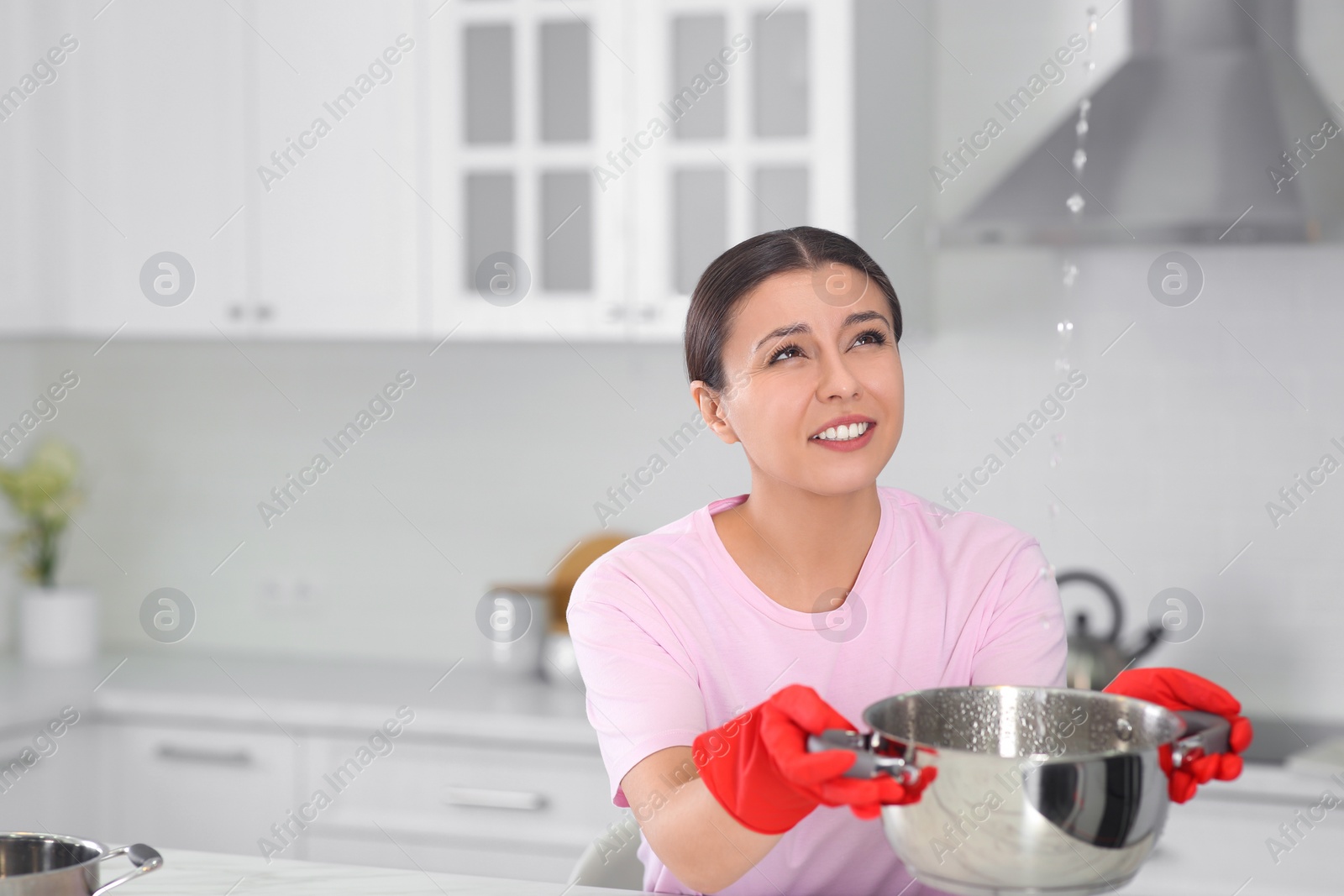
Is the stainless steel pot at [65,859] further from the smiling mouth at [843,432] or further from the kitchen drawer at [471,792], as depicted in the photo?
the kitchen drawer at [471,792]

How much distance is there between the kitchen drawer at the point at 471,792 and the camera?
8.21ft

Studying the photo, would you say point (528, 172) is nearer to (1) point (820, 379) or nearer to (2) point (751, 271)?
(2) point (751, 271)

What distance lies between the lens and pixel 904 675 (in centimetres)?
142

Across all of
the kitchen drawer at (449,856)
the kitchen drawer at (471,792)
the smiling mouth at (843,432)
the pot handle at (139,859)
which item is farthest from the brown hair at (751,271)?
the kitchen drawer at (449,856)

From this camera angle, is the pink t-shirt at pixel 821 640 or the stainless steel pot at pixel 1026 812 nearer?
the stainless steel pot at pixel 1026 812

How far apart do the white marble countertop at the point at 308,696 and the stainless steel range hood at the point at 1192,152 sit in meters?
1.16

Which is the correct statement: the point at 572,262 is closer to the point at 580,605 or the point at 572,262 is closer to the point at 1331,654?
the point at 580,605

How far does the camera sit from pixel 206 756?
106 inches

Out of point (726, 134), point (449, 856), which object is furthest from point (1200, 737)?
point (449, 856)

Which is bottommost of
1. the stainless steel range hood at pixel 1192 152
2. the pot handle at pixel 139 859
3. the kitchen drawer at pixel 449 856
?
the kitchen drawer at pixel 449 856

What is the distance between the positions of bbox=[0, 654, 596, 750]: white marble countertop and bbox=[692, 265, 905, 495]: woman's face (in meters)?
1.23

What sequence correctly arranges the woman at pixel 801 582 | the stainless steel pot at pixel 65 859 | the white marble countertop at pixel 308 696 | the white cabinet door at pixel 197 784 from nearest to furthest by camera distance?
the stainless steel pot at pixel 65 859, the woman at pixel 801 582, the white marble countertop at pixel 308 696, the white cabinet door at pixel 197 784

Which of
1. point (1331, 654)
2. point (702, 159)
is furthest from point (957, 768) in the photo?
point (1331, 654)

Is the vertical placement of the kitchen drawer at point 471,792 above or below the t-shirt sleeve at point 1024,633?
below
